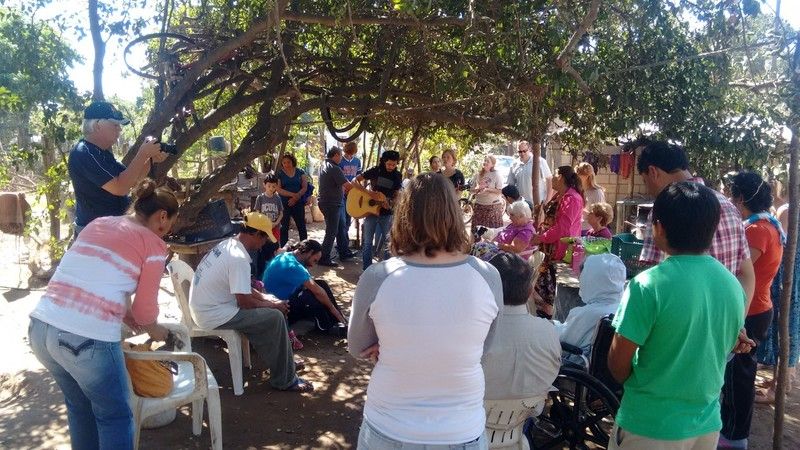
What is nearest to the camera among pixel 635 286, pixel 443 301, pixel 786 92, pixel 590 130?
pixel 443 301

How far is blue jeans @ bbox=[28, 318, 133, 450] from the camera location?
2.59 m

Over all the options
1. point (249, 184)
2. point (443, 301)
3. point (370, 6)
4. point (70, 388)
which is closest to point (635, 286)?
point (443, 301)

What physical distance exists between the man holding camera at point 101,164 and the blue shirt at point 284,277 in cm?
199

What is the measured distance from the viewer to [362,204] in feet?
28.1

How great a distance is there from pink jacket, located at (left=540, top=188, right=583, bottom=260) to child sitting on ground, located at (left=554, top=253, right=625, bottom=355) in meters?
1.59

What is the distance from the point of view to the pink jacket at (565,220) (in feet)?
18.2

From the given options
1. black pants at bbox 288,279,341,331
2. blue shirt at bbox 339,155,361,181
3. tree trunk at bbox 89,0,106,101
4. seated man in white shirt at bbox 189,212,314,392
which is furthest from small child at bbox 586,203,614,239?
blue shirt at bbox 339,155,361,181

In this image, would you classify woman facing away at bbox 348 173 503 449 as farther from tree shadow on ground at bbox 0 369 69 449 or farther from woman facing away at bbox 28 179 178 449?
tree shadow on ground at bbox 0 369 69 449

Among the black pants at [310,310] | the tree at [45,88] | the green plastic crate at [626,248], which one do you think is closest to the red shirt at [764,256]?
the green plastic crate at [626,248]

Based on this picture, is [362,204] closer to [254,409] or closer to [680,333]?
[254,409]

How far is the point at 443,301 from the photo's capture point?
186cm

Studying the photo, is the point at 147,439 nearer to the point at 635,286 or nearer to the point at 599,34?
the point at 635,286

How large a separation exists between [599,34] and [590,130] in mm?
998

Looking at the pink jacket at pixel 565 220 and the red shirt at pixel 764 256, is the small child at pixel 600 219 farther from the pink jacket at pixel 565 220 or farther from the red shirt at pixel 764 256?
the red shirt at pixel 764 256
